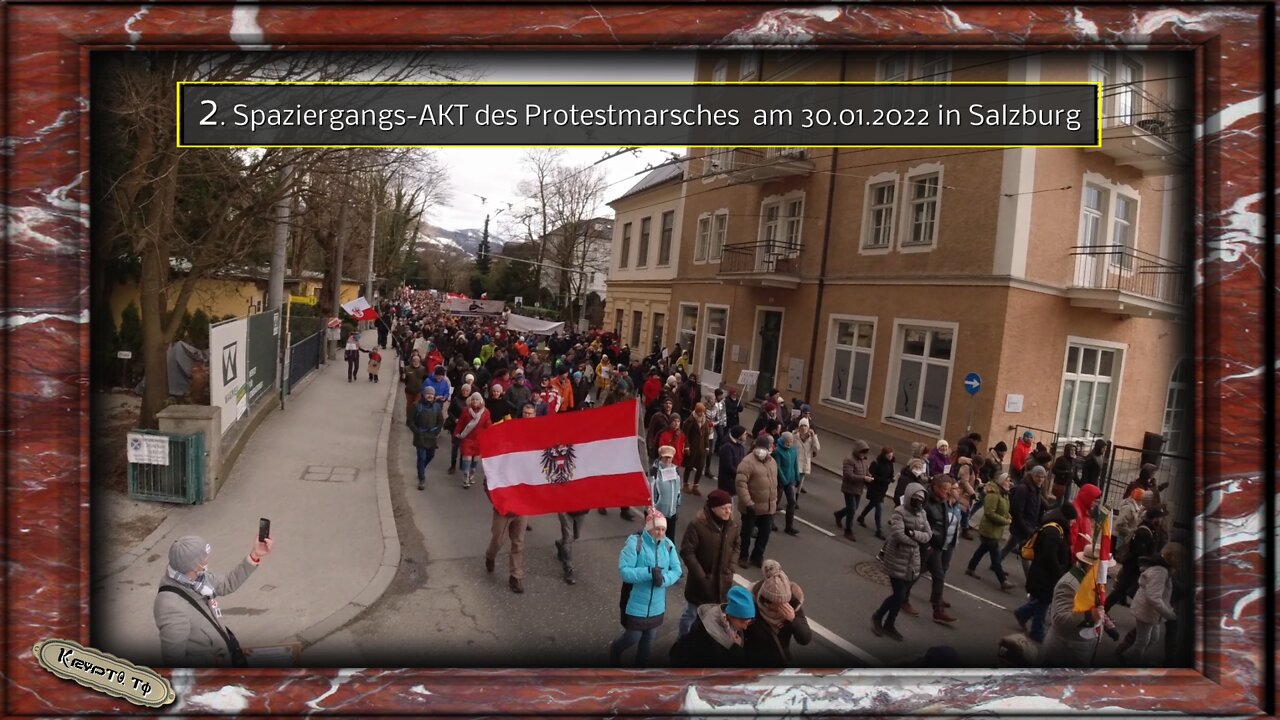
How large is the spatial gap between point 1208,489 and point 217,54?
5268 mm

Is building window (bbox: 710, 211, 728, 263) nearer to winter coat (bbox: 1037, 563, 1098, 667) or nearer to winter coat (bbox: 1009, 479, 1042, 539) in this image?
winter coat (bbox: 1009, 479, 1042, 539)

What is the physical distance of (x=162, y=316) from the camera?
6.50 meters

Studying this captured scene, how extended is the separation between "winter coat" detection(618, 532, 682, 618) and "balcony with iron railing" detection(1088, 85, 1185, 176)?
347cm

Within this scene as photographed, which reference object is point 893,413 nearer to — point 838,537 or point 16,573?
point 838,537

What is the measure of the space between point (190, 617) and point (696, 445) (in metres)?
6.95

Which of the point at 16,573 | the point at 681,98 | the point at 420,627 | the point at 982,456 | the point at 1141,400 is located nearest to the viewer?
the point at 16,573

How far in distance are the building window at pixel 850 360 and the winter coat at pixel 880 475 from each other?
996 mm

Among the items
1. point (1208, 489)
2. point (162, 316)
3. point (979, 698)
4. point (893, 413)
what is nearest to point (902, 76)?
point (1208, 489)

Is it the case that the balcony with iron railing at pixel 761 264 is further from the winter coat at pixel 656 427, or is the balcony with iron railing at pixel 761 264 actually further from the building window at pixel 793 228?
the winter coat at pixel 656 427

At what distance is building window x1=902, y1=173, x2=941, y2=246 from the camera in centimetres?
490

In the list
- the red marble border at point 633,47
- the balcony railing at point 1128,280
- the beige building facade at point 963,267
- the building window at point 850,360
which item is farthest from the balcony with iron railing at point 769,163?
the balcony railing at point 1128,280

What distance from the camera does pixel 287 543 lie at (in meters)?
5.77

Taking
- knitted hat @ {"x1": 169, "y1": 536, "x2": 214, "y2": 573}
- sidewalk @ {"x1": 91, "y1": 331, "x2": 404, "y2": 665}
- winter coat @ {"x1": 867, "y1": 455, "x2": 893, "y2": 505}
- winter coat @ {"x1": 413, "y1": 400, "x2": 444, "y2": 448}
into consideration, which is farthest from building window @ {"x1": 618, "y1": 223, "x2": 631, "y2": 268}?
knitted hat @ {"x1": 169, "y1": 536, "x2": 214, "y2": 573}

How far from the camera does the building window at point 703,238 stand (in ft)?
27.8
